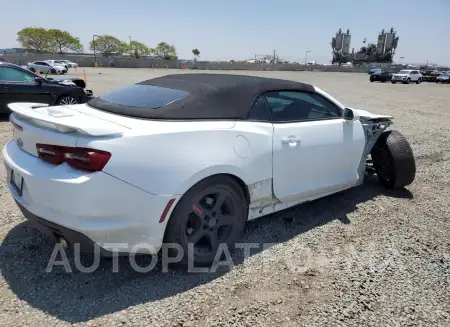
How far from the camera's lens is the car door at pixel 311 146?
307 centimetres

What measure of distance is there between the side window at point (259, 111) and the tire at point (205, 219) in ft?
2.04

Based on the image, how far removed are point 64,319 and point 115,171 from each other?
0.99 m

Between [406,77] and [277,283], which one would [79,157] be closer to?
[277,283]

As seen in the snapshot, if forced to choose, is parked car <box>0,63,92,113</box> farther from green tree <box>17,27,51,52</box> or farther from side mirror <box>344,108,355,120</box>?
green tree <box>17,27,51,52</box>

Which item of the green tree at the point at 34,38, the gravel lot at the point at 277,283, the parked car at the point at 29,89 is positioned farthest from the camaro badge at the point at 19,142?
the green tree at the point at 34,38

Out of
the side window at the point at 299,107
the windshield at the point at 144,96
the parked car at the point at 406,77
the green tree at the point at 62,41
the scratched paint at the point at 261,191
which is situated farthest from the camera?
the green tree at the point at 62,41

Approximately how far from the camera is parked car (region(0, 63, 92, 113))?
797cm

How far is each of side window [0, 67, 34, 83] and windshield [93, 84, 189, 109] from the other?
635cm

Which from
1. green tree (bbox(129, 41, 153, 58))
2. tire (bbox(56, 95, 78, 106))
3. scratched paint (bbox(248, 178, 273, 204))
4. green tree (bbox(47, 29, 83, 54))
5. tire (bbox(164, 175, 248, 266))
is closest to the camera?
tire (bbox(164, 175, 248, 266))

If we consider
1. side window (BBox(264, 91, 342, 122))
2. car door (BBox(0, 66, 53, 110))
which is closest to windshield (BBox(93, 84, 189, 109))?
side window (BBox(264, 91, 342, 122))

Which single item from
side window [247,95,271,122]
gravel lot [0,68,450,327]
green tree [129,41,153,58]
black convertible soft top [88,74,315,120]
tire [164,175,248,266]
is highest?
green tree [129,41,153,58]

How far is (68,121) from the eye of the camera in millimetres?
2324

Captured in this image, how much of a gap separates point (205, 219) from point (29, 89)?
24.7 ft

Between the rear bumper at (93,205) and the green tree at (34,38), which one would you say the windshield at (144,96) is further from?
the green tree at (34,38)
